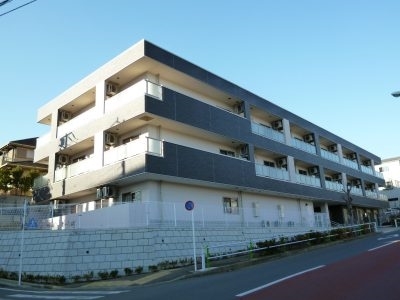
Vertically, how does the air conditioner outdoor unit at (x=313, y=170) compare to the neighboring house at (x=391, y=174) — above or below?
below

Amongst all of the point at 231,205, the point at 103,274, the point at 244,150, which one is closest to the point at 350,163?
the point at 244,150

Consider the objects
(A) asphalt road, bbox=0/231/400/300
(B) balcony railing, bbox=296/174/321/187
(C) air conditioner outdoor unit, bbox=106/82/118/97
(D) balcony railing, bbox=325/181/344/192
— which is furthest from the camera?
(D) balcony railing, bbox=325/181/344/192

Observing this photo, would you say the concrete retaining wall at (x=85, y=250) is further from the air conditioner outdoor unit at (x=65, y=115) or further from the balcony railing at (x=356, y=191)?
the balcony railing at (x=356, y=191)

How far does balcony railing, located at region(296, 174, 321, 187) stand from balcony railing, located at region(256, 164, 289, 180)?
1.88 m

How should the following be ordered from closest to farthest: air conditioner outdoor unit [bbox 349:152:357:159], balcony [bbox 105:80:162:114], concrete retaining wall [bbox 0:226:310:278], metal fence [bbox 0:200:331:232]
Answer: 1. concrete retaining wall [bbox 0:226:310:278]
2. metal fence [bbox 0:200:331:232]
3. balcony [bbox 105:80:162:114]
4. air conditioner outdoor unit [bbox 349:152:357:159]

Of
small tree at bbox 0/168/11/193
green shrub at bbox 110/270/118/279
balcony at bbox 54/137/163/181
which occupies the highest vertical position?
small tree at bbox 0/168/11/193

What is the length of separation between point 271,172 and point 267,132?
3.22 m

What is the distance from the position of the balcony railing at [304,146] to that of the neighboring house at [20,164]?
72.2 feet

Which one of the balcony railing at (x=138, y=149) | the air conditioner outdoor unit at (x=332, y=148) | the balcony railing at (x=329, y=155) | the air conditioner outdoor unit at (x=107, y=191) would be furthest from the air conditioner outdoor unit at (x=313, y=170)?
the air conditioner outdoor unit at (x=107, y=191)

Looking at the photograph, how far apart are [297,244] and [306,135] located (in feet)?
62.0

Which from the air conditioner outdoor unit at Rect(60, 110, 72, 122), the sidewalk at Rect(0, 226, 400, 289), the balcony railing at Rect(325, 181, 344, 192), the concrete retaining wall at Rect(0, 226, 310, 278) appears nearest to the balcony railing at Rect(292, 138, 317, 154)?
the balcony railing at Rect(325, 181, 344, 192)

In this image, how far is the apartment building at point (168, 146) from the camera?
20562 mm

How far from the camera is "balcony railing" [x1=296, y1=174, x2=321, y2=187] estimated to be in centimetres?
3209

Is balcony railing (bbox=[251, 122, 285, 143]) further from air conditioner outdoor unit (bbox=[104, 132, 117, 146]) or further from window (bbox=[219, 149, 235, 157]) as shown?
air conditioner outdoor unit (bbox=[104, 132, 117, 146])
